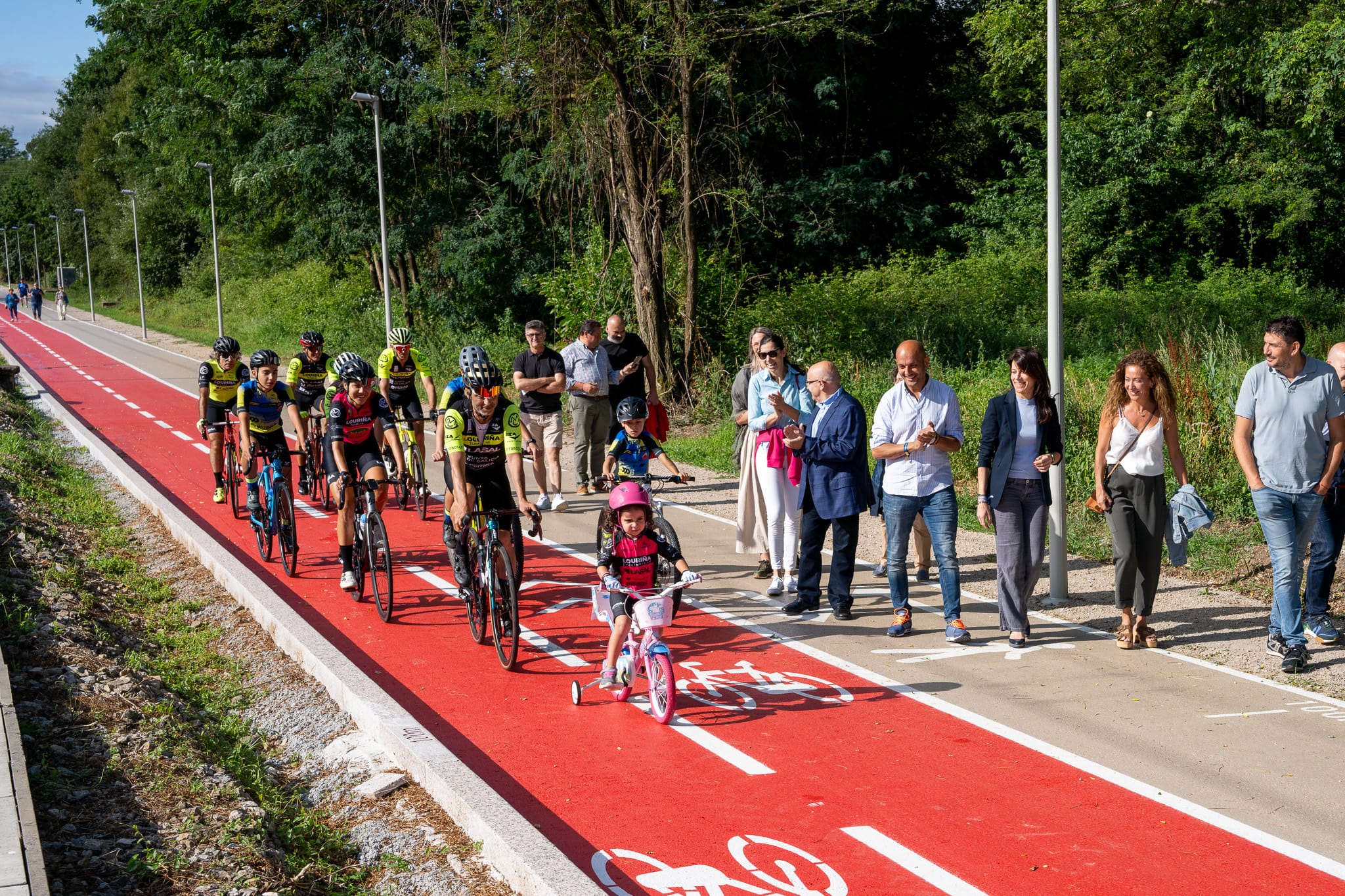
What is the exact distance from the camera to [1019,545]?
8.23m

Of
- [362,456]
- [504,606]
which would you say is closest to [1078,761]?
[504,606]

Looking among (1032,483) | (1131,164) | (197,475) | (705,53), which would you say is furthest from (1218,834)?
(1131,164)

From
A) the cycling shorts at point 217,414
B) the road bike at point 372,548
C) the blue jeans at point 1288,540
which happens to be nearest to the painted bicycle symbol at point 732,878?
the blue jeans at point 1288,540

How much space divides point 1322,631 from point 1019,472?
226cm

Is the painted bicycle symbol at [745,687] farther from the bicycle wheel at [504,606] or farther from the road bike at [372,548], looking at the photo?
the road bike at [372,548]

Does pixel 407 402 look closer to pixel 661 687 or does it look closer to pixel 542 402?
pixel 542 402

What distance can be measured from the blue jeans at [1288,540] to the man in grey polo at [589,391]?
7437mm

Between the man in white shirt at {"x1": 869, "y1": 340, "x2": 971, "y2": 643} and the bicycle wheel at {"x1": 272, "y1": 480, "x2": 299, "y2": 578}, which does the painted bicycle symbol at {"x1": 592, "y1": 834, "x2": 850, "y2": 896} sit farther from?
the bicycle wheel at {"x1": 272, "y1": 480, "x2": 299, "y2": 578}

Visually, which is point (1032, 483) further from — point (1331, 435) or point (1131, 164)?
point (1131, 164)

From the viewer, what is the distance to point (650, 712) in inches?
286

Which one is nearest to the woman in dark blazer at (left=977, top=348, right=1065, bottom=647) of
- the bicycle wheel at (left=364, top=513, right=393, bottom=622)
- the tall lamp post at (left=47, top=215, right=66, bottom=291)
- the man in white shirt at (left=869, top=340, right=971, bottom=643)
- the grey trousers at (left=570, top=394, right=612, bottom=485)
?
the man in white shirt at (left=869, top=340, right=971, bottom=643)

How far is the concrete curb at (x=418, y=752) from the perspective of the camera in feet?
16.1

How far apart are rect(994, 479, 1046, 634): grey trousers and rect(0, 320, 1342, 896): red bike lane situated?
1.34 m

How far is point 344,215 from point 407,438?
910 inches
